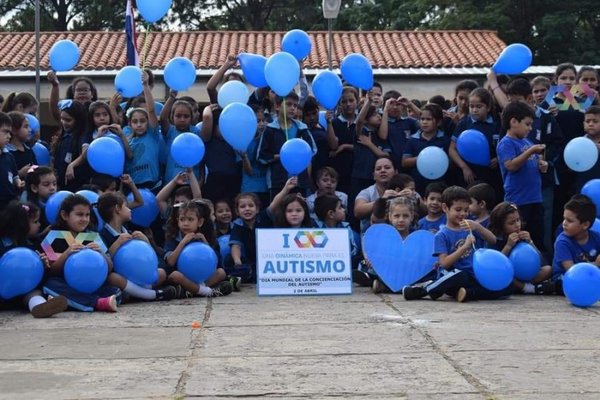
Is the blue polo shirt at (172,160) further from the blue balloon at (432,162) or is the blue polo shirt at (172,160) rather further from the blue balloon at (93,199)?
the blue balloon at (432,162)

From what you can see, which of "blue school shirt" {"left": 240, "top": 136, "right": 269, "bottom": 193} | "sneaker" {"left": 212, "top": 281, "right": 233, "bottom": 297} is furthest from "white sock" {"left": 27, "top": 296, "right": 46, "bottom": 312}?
"blue school shirt" {"left": 240, "top": 136, "right": 269, "bottom": 193}

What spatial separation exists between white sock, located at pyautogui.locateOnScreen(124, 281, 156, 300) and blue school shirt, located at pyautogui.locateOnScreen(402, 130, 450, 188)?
10.3 feet

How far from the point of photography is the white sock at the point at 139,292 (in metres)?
7.55

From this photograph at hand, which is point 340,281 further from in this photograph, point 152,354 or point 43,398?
point 43,398

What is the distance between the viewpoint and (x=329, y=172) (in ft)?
29.9

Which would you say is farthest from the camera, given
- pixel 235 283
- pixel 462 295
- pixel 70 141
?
pixel 70 141

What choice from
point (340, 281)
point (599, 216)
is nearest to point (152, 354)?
point (340, 281)

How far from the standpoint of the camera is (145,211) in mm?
8781

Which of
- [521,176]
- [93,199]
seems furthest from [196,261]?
[521,176]

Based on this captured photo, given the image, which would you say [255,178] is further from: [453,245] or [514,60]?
[514,60]

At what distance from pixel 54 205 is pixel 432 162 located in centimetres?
362

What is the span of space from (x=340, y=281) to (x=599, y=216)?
256 centimetres

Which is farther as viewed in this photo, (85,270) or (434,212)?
(434,212)

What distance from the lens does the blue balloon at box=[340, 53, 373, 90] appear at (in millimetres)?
9492
